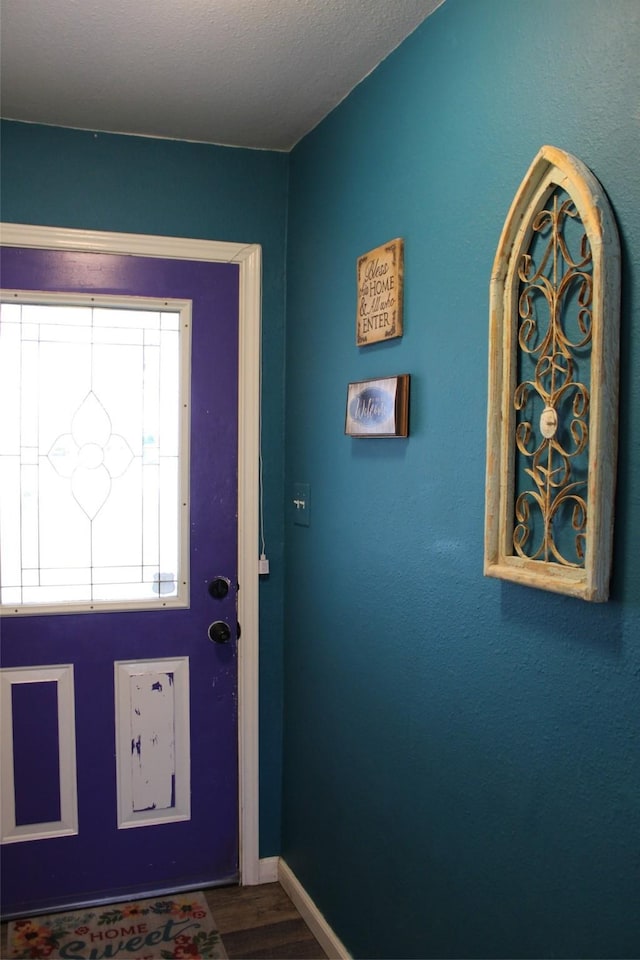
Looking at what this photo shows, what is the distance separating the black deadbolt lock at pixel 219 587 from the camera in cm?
257

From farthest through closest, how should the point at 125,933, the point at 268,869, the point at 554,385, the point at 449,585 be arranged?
1. the point at 268,869
2. the point at 125,933
3. the point at 449,585
4. the point at 554,385

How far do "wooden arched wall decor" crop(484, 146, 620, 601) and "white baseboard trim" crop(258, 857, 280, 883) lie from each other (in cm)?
170

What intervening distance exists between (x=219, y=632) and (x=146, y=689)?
0.93ft

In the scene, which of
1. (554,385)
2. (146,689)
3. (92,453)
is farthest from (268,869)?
(554,385)

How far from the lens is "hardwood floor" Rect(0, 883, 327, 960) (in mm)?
2260

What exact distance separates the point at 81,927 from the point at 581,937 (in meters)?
1.69

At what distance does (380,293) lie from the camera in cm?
194

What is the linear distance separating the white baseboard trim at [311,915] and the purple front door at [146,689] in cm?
17

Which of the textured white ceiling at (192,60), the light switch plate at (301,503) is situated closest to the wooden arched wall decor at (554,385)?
the textured white ceiling at (192,60)

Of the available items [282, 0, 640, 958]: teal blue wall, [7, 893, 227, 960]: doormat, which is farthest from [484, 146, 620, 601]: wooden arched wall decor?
[7, 893, 227, 960]: doormat

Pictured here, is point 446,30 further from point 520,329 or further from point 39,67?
point 39,67

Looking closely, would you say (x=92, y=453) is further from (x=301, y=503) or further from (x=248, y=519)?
(x=301, y=503)

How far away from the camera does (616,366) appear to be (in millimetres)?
1154

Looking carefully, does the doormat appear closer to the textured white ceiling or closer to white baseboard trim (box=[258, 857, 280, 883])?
white baseboard trim (box=[258, 857, 280, 883])
